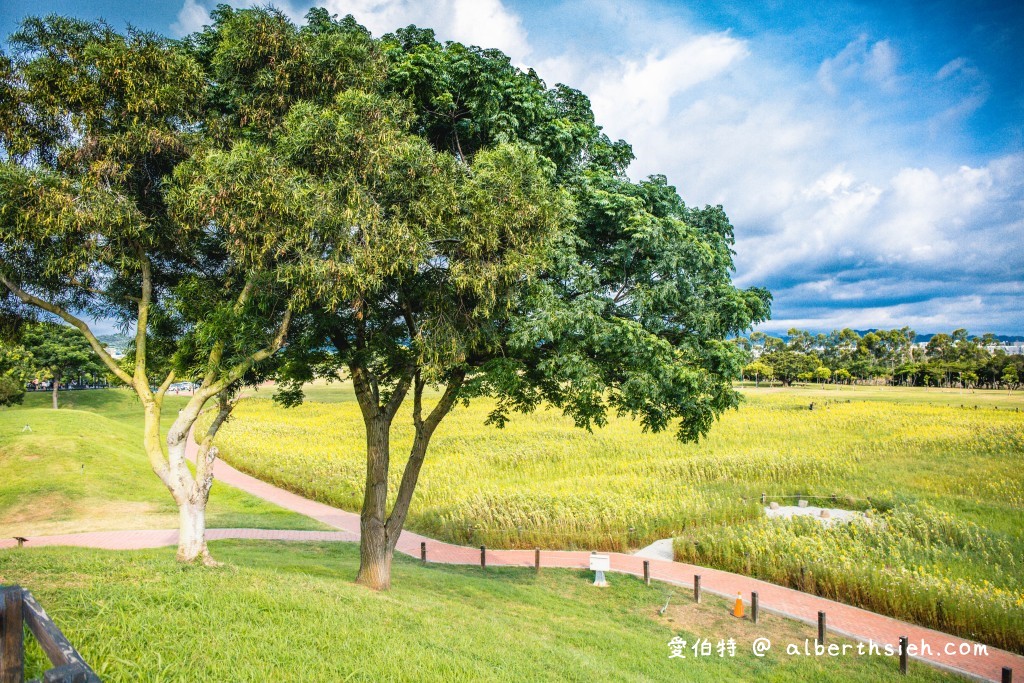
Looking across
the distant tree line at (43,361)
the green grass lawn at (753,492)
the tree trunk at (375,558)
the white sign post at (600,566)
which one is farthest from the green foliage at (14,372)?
the white sign post at (600,566)

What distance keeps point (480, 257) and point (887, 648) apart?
996cm

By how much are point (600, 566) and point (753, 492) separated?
434 inches

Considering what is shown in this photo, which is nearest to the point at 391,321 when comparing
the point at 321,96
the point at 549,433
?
the point at 321,96

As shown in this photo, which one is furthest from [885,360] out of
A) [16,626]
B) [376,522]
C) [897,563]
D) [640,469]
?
[16,626]

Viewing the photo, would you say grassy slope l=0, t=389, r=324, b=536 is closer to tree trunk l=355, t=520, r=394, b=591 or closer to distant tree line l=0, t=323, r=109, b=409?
tree trunk l=355, t=520, r=394, b=591

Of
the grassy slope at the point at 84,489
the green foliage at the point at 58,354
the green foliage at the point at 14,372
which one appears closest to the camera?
the grassy slope at the point at 84,489

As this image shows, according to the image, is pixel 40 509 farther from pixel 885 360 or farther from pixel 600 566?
pixel 885 360

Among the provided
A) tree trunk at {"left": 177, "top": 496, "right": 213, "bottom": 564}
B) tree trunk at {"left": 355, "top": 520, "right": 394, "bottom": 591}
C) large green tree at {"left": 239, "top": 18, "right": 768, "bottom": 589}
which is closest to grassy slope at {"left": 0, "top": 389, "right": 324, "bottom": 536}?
tree trunk at {"left": 355, "top": 520, "right": 394, "bottom": 591}

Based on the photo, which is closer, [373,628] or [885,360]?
[373,628]

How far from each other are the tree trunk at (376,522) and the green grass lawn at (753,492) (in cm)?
630

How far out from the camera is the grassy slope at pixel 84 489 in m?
17.5

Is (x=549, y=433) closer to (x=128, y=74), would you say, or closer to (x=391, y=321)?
(x=391, y=321)

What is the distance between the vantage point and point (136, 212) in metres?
8.65

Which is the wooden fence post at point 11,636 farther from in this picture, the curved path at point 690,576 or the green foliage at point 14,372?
the green foliage at point 14,372
